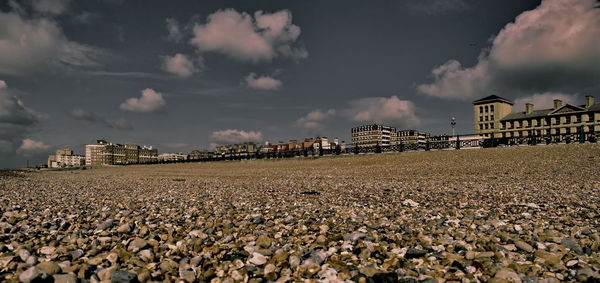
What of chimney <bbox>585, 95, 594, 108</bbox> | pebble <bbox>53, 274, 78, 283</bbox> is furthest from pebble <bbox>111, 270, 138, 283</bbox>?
chimney <bbox>585, 95, 594, 108</bbox>

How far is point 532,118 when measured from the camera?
367 ft

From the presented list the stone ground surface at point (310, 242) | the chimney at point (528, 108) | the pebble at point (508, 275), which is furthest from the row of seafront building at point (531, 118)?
the pebble at point (508, 275)

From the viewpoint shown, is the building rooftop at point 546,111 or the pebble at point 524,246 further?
the building rooftop at point 546,111

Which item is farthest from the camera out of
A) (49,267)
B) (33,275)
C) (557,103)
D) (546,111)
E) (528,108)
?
(528,108)

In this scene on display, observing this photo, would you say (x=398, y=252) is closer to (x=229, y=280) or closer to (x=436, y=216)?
(x=229, y=280)

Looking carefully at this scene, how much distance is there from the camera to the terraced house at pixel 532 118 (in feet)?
→ 322

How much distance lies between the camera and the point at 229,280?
3705mm

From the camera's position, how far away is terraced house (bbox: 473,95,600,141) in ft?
322

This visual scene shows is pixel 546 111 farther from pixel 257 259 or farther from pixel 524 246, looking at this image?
pixel 257 259

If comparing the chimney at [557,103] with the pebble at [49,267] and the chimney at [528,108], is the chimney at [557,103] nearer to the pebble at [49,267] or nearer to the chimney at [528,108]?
the chimney at [528,108]

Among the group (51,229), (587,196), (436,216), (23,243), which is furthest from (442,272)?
(587,196)

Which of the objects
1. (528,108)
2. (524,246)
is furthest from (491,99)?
(524,246)

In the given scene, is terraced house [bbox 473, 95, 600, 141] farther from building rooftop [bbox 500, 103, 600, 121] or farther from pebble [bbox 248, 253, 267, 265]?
pebble [bbox 248, 253, 267, 265]

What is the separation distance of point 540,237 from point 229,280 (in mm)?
4760
